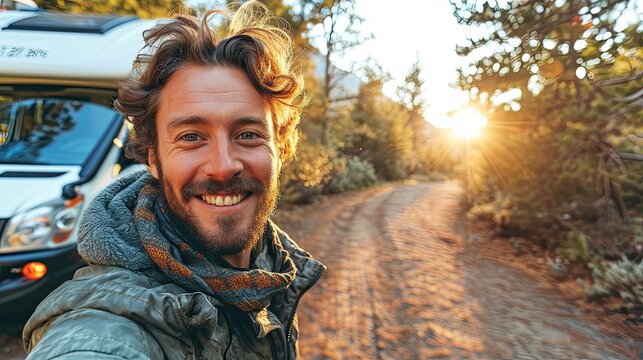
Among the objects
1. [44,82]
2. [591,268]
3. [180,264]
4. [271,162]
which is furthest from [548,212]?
[44,82]

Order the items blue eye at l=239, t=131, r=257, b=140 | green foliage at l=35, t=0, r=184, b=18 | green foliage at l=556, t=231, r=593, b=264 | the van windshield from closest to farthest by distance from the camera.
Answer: blue eye at l=239, t=131, r=257, b=140, the van windshield, green foliage at l=556, t=231, r=593, b=264, green foliage at l=35, t=0, r=184, b=18

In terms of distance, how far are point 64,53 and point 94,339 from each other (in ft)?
12.3

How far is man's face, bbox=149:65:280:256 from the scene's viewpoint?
5.47ft

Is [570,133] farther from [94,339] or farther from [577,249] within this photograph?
[94,339]

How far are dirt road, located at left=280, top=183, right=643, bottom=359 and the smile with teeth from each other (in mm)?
2691

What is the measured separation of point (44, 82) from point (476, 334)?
521 centimetres

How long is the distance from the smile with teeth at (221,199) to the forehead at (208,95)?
13.7 inches

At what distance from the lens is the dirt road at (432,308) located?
3930 mm

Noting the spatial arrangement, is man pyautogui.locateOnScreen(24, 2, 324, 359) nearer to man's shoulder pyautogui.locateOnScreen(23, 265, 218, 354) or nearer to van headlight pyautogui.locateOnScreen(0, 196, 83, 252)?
man's shoulder pyautogui.locateOnScreen(23, 265, 218, 354)

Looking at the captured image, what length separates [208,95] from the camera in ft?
5.64

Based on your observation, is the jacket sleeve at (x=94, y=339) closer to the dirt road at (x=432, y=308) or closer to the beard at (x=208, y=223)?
the beard at (x=208, y=223)

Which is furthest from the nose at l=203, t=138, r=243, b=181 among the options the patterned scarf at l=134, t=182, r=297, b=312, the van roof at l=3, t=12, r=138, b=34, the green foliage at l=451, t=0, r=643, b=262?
the green foliage at l=451, t=0, r=643, b=262

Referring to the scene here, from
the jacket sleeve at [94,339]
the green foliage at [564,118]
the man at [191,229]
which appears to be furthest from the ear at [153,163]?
the green foliage at [564,118]

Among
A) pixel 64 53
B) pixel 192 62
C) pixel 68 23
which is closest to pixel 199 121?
pixel 192 62
